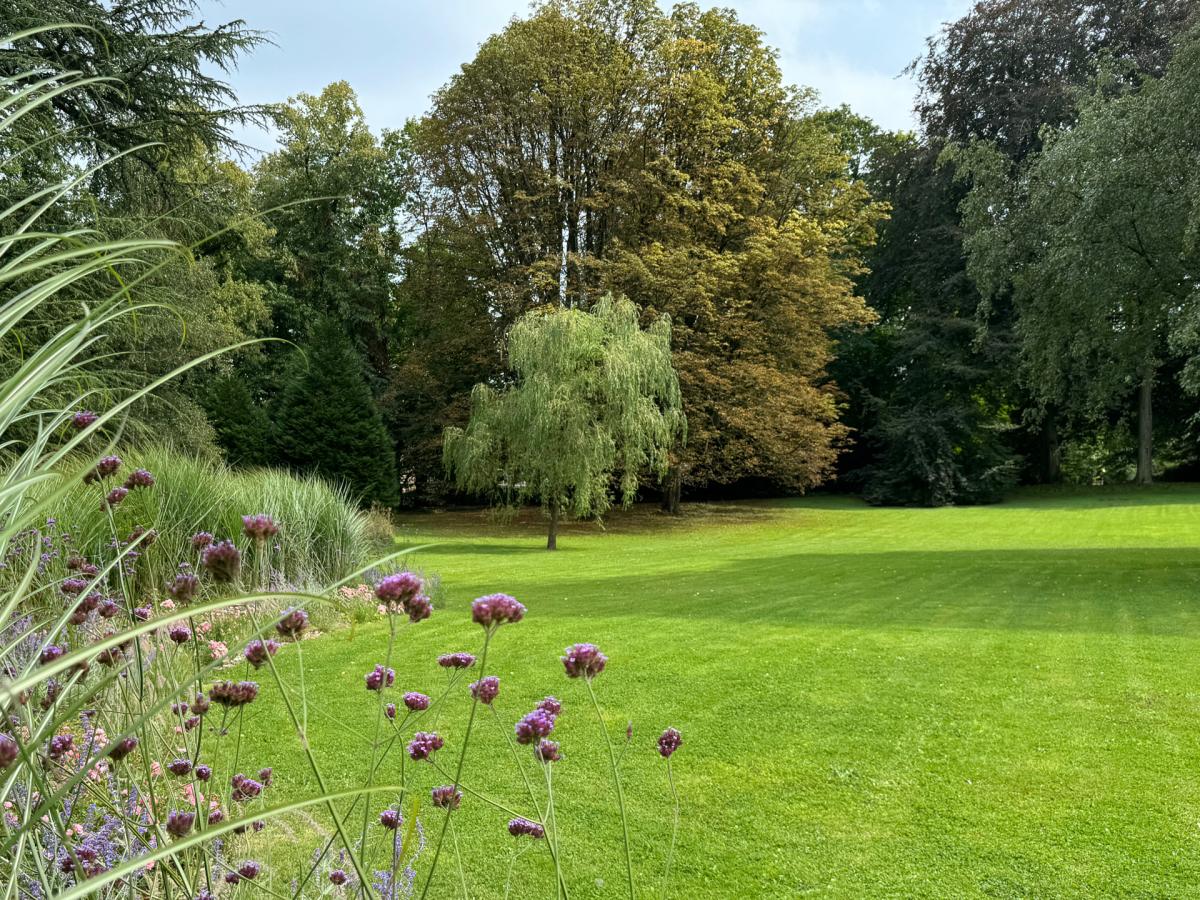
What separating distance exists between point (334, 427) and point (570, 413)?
695 centimetres

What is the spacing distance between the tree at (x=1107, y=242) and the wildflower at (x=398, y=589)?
880cm

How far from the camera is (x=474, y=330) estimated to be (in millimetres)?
20484

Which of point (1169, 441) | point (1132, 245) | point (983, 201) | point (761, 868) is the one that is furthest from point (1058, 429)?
point (761, 868)

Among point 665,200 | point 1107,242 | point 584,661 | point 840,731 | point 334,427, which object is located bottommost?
point 840,731

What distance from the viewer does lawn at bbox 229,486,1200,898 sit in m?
2.83

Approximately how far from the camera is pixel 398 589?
1.20m

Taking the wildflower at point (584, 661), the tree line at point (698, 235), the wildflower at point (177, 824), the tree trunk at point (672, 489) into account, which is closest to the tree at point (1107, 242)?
the tree line at point (698, 235)

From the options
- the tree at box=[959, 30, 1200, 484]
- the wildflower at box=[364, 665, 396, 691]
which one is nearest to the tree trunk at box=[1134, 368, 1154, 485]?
the tree at box=[959, 30, 1200, 484]

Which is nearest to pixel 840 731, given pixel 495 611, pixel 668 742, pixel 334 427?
pixel 668 742

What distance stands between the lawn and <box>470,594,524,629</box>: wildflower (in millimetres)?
996

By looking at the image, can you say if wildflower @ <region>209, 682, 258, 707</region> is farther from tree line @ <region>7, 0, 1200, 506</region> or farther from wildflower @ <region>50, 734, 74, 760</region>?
tree line @ <region>7, 0, 1200, 506</region>

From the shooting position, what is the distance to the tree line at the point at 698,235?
9461 mm

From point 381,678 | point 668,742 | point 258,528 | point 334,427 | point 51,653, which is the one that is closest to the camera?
point 258,528

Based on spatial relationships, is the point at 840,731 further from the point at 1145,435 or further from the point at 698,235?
the point at 1145,435
